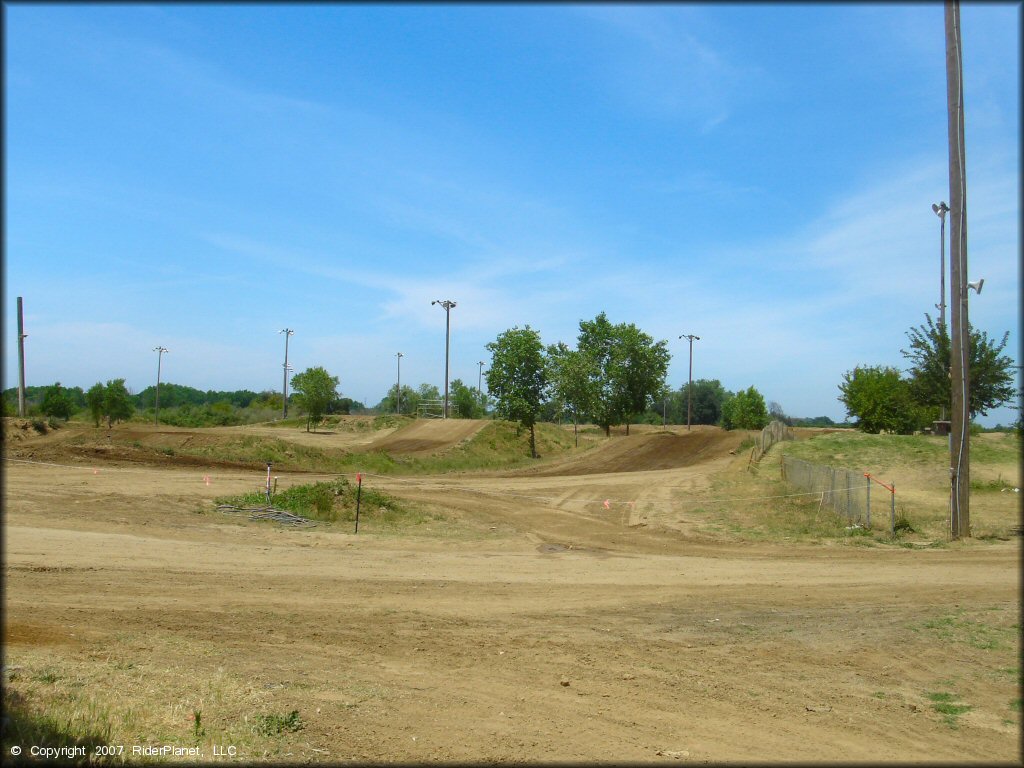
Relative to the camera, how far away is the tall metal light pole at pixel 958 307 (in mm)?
17938

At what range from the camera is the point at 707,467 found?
42469mm

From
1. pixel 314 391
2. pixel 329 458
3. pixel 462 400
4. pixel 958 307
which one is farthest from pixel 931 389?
pixel 462 400

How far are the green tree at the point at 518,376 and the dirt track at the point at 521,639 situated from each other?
3296cm

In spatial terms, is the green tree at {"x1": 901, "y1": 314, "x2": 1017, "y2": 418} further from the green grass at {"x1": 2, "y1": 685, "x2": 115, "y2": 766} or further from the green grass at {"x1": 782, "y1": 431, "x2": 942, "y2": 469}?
the green grass at {"x1": 2, "y1": 685, "x2": 115, "y2": 766}

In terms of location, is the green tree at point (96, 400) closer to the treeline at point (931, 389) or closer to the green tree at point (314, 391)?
the green tree at point (314, 391)

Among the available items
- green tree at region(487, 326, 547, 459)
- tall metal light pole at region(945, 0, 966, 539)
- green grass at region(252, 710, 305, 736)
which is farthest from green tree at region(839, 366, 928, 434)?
green grass at region(252, 710, 305, 736)

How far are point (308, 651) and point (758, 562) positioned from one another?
35.6 ft

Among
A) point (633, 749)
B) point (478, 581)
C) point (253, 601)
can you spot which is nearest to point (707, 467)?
point (478, 581)

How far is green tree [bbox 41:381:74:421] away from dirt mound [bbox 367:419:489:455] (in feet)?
69.7

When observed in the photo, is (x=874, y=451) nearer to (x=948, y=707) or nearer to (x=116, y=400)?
(x=948, y=707)

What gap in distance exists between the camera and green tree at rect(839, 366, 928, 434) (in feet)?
149

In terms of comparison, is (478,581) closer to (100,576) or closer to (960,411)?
(100,576)

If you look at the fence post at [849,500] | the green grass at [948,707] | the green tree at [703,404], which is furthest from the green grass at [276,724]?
the green tree at [703,404]

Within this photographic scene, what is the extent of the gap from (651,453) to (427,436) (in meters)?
Result: 17.5
